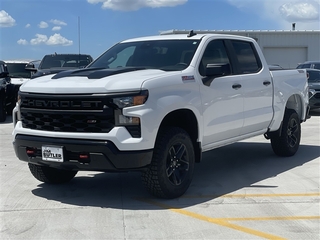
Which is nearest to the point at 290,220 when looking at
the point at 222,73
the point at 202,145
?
the point at 202,145

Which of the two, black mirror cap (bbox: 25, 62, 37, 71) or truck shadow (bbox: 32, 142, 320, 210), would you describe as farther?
black mirror cap (bbox: 25, 62, 37, 71)

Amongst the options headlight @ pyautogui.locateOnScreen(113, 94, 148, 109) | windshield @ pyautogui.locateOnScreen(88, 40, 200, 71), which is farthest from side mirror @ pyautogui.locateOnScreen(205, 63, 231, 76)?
headlight @ pyautogui.locateOnScreen(113, 94, 148, 109)

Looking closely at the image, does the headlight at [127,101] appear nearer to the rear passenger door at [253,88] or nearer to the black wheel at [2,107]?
the rear passenger door at [253,88]

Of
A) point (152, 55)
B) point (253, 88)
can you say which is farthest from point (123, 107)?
point (253, 88)

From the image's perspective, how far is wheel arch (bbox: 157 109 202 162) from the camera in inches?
233

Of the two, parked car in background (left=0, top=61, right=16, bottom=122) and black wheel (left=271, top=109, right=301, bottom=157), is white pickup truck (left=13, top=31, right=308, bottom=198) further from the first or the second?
parked car in background (left=0, top=61, right=16, bottom=122)

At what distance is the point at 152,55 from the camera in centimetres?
672

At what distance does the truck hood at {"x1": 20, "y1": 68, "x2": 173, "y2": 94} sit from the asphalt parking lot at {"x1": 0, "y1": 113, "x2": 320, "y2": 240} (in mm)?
1306

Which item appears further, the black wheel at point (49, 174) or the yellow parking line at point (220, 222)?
the black wheel at point (49, 174)

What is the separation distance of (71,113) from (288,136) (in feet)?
14.2

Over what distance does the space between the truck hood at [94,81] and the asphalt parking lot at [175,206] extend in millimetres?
1306

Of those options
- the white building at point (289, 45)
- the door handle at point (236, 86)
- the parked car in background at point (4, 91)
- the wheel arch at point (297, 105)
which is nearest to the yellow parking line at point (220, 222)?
the door handle at point (236, 86)

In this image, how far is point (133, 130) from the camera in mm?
5273

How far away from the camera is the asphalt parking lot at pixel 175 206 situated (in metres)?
4.80
